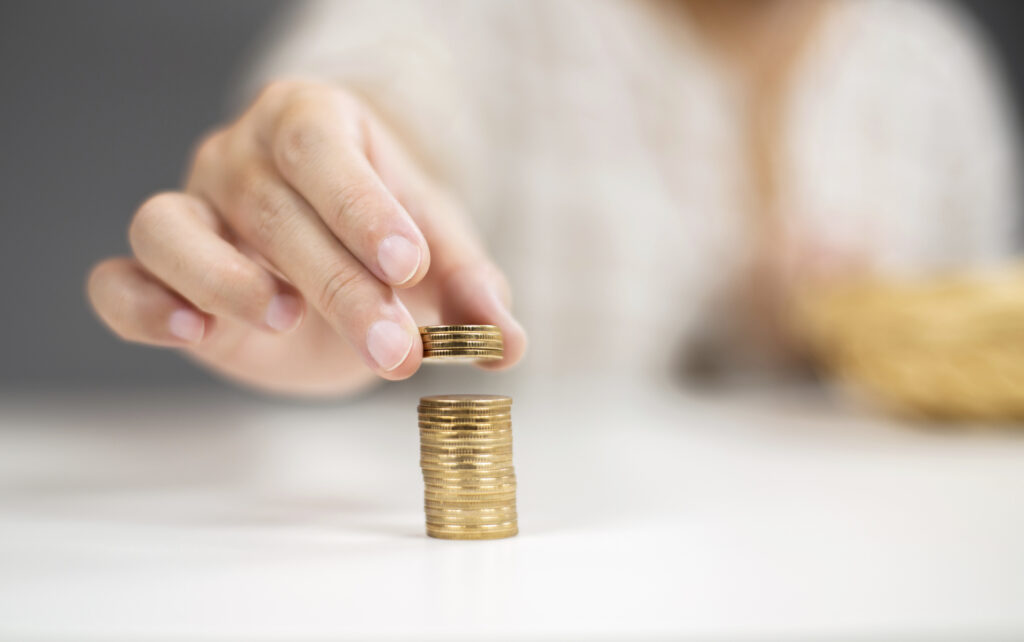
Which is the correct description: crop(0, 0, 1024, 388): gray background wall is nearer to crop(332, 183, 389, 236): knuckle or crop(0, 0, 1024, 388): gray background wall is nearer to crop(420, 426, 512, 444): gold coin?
crop(332, 183, 389, 236): knuckle

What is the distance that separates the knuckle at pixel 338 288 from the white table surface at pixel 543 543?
201 millimetres

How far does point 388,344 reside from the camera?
0.70 m

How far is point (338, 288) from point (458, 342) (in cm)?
13

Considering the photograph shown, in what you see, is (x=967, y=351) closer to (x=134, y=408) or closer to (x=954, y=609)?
(x=954, y=609)

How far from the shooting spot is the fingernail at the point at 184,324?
2.85 ft

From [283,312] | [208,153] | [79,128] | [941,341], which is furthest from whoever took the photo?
[79,128]

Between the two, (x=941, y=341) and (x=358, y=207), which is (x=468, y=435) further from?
(x=941, y=341)

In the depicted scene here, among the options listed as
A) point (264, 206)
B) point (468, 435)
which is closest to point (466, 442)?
point (468, 435)

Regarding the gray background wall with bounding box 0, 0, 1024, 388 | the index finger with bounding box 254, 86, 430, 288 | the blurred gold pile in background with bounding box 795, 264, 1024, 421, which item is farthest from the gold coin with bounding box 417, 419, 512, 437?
the gray background wall with bounding box 0, 0, 1024, 388

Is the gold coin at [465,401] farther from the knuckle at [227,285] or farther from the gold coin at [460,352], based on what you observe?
the knuckle at [227,285]

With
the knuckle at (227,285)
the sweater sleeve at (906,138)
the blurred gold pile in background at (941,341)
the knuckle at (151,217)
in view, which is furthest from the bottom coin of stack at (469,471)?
the sweater sleeve at (906,138)

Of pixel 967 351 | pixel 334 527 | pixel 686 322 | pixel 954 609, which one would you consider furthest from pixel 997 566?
pixel 686 322

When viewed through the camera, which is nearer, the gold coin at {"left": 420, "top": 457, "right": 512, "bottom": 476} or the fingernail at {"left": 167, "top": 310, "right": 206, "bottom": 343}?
the gold coin at {"left": 420, "top": 457, "right": 512, "bottom": 476}

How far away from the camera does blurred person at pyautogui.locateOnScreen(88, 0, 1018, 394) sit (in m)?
0.81
